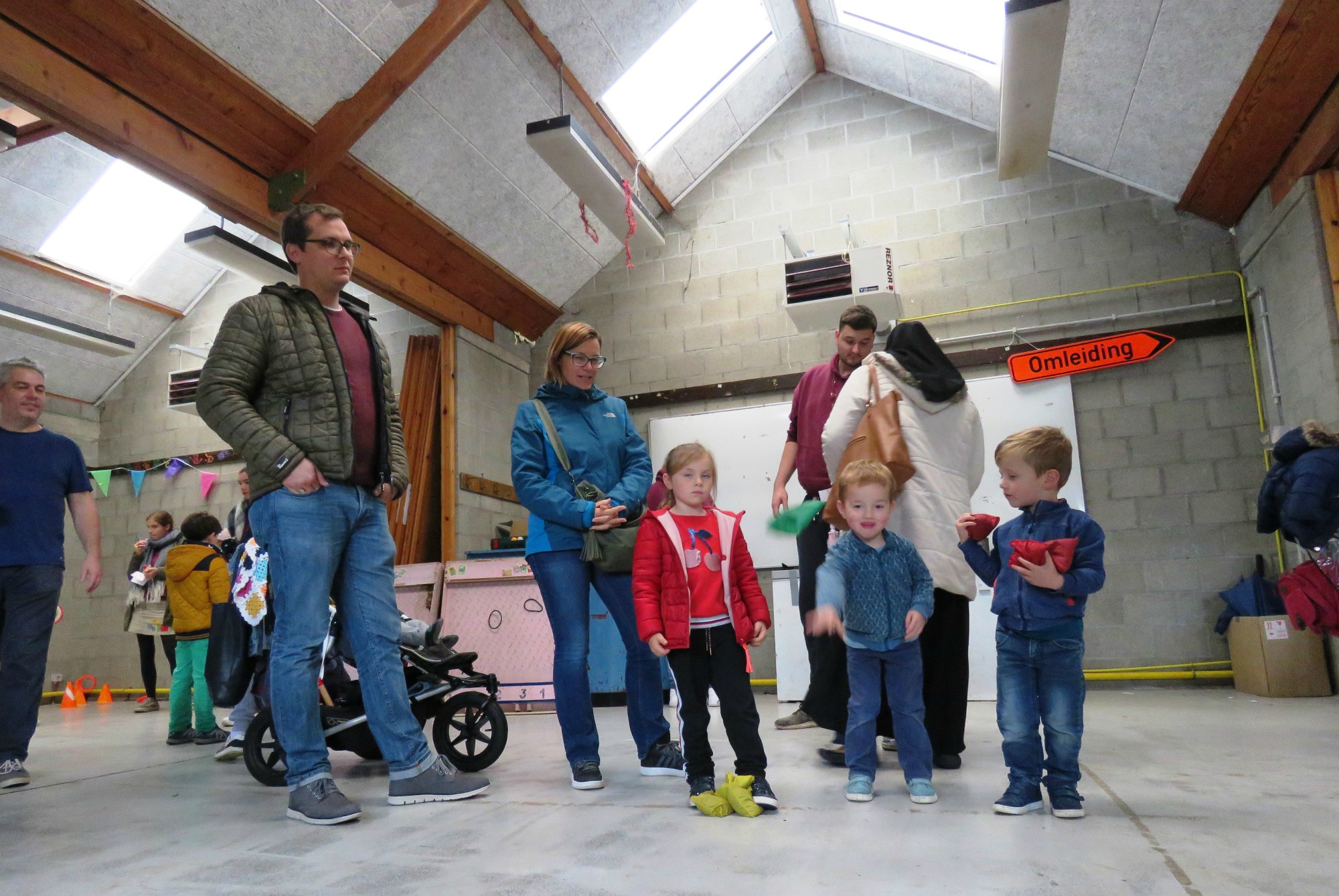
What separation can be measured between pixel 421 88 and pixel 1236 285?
4.64 m

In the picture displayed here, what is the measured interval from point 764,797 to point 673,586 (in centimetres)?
49

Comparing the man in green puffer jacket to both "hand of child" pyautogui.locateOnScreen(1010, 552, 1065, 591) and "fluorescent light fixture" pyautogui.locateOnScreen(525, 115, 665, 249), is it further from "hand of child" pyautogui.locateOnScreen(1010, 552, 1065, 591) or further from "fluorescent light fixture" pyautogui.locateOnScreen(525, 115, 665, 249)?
"fluorescent light fixture" pyautogui.locateOnScreen(525, 115, 665, 249)

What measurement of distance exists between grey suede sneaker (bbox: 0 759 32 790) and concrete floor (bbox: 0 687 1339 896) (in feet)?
0.14

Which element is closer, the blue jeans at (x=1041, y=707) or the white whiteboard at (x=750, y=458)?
the blue jeans at (x=1041, y=707)

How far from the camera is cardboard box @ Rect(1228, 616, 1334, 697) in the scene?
421cm

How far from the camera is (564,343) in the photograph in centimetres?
244

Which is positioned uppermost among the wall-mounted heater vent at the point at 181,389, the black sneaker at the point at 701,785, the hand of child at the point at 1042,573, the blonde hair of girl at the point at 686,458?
the wall-mounted heater vent at the point at 181,389

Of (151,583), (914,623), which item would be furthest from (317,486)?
(151,583)

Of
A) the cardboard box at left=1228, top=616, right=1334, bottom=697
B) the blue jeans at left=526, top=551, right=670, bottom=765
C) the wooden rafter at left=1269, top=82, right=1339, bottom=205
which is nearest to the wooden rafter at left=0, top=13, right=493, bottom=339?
the blue jeans at left=526, top=551, right=670, bottom=765

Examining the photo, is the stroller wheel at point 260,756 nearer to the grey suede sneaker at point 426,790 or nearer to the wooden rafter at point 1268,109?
the grey suede sneaker at point 426,790

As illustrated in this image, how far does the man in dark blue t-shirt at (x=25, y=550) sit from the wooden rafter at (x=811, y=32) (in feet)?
15.3

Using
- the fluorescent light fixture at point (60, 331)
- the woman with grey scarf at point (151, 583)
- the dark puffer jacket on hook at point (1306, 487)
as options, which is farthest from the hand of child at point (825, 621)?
the fluorescent light fixture at point (60, 331)

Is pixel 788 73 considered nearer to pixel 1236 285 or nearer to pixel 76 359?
pixel 1236 285

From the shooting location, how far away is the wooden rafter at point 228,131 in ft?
11.0
